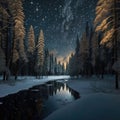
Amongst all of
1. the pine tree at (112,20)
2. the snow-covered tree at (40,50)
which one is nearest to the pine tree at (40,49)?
the snow-covered tree at (40,50)

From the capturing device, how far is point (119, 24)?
979 inches

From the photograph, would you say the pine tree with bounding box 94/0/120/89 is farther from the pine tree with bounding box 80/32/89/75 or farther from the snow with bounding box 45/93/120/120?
the pine tree with bounding box 80/32/89/75

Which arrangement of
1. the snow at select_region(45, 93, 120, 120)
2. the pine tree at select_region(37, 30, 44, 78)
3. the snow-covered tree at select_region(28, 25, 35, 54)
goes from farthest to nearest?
the pine tree at select_region(37, 30, 44, 78), the snow-covered tree at select_region(28, 25, 35, 54), the snow at select_region(45, 93, 120, 120)

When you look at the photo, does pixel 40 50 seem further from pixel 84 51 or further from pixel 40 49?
pixel 84 51

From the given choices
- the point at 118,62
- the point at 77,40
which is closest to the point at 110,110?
the point at 118,62

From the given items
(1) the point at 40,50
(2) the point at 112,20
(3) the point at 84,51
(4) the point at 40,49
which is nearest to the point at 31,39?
(4) the point at 40,49

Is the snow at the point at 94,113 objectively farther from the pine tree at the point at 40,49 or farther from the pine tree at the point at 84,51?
the pine tree at the point at 40,49

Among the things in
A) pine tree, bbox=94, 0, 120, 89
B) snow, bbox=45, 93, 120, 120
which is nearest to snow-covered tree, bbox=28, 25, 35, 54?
pine tree, bbox=94, 0, 120, 89

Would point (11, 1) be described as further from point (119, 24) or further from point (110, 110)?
point (110, 110)

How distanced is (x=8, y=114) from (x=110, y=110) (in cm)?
586

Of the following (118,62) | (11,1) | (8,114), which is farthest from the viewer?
(11,1)

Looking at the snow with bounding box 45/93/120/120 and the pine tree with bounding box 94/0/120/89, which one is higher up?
the pine tree with bounding box 94/0/120/89

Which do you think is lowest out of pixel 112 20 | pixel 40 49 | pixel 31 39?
pixel 112 20

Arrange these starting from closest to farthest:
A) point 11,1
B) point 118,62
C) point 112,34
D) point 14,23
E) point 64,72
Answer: point 118,62
point 112,34
point 11,1
point 14,23
point 64,72
